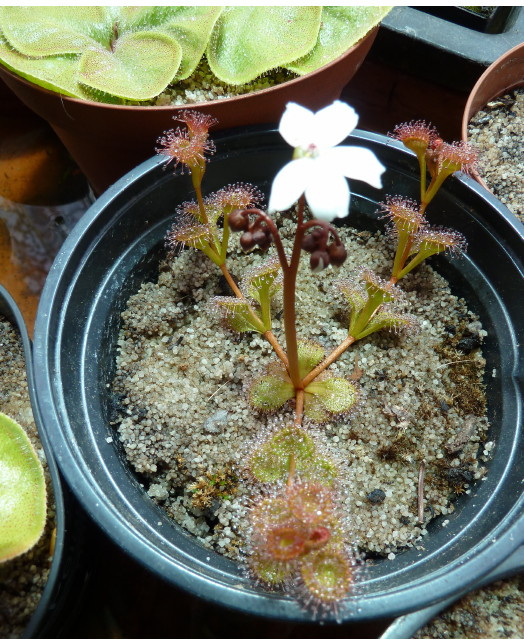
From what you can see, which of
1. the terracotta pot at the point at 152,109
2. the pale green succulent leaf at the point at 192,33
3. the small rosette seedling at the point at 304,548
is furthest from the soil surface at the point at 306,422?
the pale green succulent leaf at the point at 192,33

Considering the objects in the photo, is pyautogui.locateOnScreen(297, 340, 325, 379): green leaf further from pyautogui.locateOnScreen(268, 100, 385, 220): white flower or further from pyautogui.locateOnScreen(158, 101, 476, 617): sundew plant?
pyautogui.locateOnScreen(268, 100, 385, 220): white flower

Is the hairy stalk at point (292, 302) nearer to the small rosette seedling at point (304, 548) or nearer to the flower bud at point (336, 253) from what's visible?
the flower bud at point (336, 253)

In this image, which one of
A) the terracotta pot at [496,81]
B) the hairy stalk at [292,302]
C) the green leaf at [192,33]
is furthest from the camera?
the terracotta pot at [496,81]

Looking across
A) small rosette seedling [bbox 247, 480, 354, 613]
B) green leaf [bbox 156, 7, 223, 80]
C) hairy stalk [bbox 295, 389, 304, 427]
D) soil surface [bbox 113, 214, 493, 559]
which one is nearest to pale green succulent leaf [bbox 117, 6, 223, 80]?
green leaf [bbox 156, 7, 223, 80]

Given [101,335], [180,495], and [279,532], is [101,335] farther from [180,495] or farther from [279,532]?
[279,532]

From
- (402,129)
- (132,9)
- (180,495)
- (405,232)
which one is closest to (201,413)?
(180,495)
